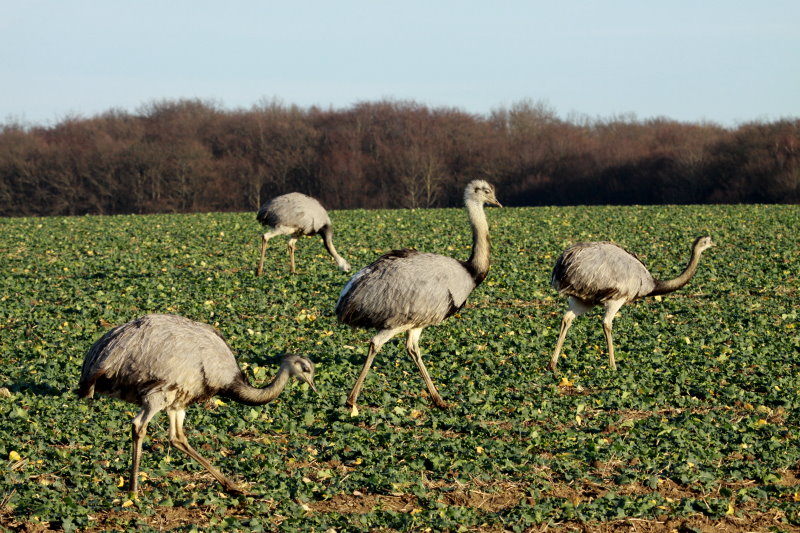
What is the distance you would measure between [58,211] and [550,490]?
6574 centimetres

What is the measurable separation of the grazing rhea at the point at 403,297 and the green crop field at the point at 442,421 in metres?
0.70

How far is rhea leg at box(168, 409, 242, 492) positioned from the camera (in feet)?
24.7

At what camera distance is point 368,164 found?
7419cm

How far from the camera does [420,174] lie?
6906cm

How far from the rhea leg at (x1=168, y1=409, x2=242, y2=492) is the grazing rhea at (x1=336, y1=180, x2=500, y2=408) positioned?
244cm

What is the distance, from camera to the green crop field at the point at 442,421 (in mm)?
7191

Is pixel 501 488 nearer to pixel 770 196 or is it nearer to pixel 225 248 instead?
pixel 225 248

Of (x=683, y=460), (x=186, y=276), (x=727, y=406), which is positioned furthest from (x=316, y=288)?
(x=683, y=460)

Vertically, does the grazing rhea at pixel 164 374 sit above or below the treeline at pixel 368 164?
below

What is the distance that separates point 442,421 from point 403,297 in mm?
1400

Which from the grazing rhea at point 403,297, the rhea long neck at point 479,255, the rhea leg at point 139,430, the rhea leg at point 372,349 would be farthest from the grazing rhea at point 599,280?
the rhea leg at point 139,430

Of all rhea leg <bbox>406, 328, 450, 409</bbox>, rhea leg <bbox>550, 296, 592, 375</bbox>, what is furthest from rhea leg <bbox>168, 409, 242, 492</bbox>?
rhea leg <bbox>550, 296, 592, 375</bbox>

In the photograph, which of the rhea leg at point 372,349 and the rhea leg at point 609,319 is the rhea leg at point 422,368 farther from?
the rhea leg at point 609,319

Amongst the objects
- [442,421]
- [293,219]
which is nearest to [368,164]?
[293,219]
